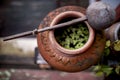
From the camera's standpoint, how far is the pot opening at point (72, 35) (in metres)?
3.08

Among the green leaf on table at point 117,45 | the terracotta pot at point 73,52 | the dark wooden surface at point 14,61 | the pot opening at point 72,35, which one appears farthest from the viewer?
the dark wooden surface at point 14,61

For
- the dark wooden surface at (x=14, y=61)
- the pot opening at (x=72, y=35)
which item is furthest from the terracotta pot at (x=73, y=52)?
the dark wooden surface at (x=14, y=61)

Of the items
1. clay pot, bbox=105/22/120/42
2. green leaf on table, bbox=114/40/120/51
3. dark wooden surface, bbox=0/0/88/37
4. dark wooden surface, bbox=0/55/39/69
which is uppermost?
dark wooden surface, bbox=0/0/88/37

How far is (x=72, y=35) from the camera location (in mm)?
3131

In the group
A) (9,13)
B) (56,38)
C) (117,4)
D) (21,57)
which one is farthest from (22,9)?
(56,38)

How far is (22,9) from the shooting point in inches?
198

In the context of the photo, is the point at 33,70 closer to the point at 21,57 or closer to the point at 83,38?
the point at 21,57

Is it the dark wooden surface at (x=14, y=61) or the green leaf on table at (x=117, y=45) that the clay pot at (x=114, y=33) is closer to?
the green leaf on table at (x=117, y=45)

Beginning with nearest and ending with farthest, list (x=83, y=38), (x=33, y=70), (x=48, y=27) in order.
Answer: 1. (x=48, y=27)
2. (x=83, y=38)
3. (x=33, y=70)

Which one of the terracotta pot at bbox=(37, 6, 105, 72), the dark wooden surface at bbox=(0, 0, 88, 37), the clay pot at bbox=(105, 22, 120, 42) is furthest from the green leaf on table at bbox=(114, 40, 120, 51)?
the dark wooden surface at bbox=(0, 0, 88, 37)

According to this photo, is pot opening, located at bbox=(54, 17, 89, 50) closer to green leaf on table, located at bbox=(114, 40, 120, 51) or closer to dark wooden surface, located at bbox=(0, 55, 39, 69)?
green leaf on table, located at bbox=(114, 40, 120, 51)

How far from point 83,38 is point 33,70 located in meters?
1.81

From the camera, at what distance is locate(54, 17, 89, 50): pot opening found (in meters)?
3.08

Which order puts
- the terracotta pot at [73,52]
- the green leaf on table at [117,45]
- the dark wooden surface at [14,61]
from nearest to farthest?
the terracotta pot at [73,52] < the green leaf on table at [117,45] < the dark wooden surface at [14,61]
